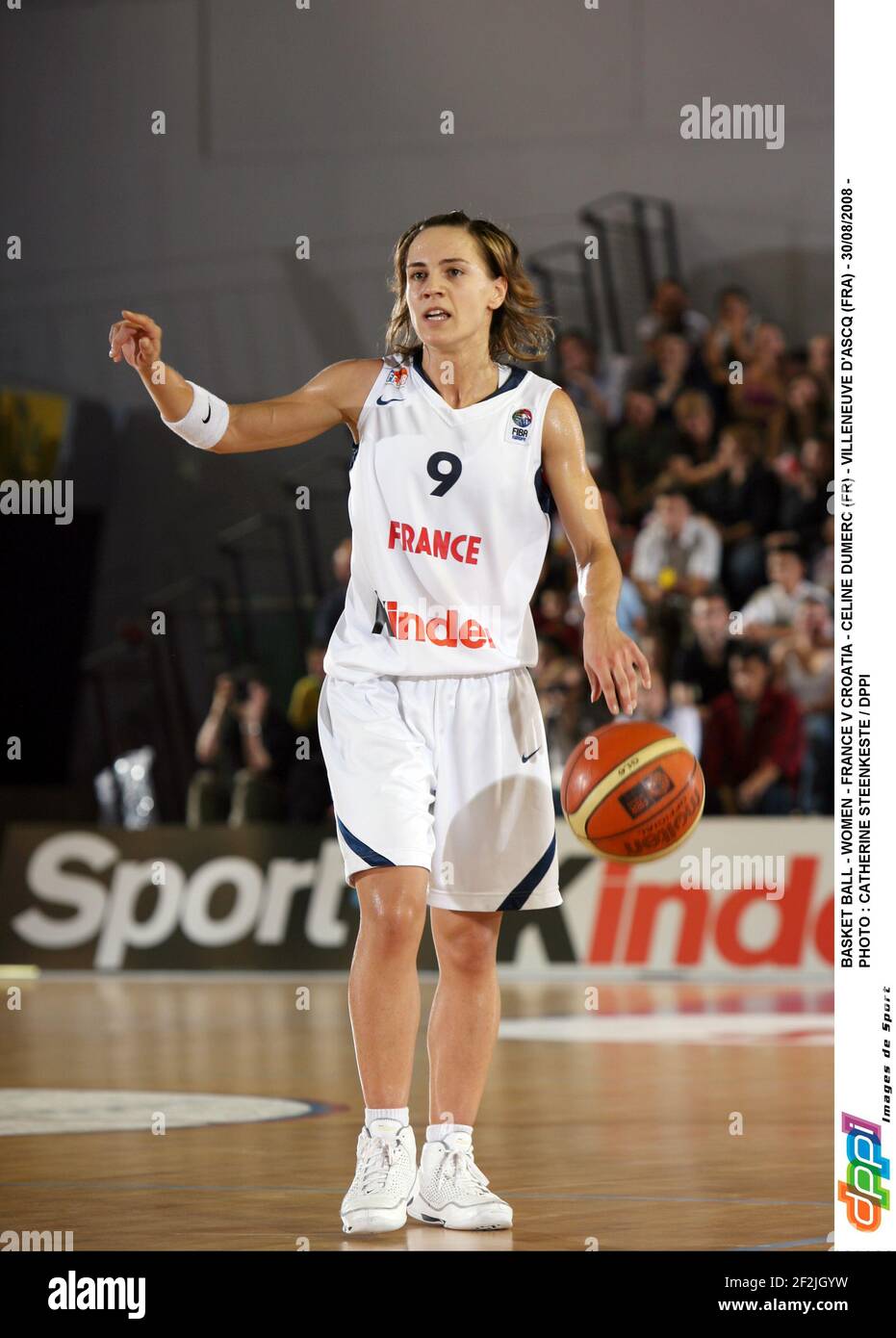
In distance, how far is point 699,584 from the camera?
47.9 feet

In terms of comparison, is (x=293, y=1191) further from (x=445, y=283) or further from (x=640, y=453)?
(x=640, y=453)

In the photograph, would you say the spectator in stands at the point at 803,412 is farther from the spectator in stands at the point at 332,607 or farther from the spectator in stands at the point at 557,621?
the spectator in stands at the point at 332,607

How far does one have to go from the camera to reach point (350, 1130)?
6.43m

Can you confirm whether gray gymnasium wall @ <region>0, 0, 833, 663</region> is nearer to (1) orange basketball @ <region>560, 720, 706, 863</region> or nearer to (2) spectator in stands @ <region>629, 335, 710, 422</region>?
(2) spectator in stands @ <region>629, 335, 710, 422</region>

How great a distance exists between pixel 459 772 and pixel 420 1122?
2168 mm

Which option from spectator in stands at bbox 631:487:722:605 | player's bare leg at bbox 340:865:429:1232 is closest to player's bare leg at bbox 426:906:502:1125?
player's bare leg at bbox 340:865:429:1232

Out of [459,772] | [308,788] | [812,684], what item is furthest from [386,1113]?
[812,684]

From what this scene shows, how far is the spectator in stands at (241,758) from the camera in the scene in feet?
45.8

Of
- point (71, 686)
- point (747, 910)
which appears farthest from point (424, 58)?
point (747, 910)
